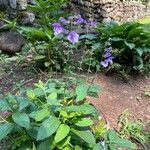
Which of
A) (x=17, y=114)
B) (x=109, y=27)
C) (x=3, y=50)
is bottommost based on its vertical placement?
(x=3, y=50)

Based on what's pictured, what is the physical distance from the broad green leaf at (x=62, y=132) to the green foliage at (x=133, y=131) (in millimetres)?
1030

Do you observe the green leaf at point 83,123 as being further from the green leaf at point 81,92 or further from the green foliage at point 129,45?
the green foliage at point 129,45

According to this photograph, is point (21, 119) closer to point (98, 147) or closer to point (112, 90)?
point (98, 147)

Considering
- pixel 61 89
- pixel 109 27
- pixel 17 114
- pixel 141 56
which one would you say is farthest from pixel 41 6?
pixel 17 114

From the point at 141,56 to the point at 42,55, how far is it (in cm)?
125

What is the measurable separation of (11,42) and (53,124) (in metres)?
3.73

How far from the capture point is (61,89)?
3.57 meters

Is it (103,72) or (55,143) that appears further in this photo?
(103,72)

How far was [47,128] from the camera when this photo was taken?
2977 mm

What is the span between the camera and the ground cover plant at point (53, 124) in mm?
3037

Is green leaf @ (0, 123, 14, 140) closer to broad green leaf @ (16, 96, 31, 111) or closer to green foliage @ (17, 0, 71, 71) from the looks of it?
broad green leaf @ (16, 96, 31, 111)

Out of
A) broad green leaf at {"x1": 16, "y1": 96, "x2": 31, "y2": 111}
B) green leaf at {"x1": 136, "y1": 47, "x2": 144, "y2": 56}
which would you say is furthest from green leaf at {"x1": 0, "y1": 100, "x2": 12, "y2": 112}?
green leaf at {"x1": 136, "y1": 47, "x2": 144, "y2": 56}

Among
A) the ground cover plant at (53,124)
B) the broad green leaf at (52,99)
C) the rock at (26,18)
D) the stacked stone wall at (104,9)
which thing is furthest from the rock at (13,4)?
the broad green leaf at (52,99)

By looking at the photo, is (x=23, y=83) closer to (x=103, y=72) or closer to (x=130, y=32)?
(x=103, y=72)
